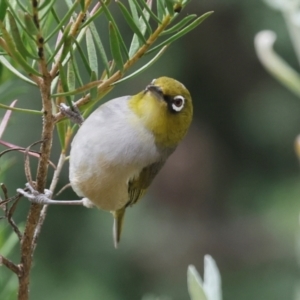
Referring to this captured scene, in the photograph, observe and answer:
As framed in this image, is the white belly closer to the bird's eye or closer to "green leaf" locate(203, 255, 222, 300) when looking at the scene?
→ the bird's eye

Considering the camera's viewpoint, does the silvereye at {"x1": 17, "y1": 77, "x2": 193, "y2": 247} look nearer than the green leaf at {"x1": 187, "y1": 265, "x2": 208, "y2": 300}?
No

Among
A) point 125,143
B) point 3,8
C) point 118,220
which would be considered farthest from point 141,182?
point 3,8

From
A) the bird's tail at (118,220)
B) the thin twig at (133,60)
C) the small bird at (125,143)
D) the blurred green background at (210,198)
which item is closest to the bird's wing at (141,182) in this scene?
the small bird at (125,143)

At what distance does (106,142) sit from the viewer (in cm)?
96

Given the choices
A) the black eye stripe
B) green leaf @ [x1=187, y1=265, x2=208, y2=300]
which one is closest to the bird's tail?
the black eye stripe

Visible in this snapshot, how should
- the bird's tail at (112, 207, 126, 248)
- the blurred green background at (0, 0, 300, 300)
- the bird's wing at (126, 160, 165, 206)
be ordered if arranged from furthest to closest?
the blurred green background at (0, 0, 300, 300) → the bird's tail at (112, 207, 126, 248) → the bird's wing at (126, 160, 165, 206)

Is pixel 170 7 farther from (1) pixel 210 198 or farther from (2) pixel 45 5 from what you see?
(1) pixel 210 198

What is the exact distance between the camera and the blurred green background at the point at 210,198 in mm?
2592

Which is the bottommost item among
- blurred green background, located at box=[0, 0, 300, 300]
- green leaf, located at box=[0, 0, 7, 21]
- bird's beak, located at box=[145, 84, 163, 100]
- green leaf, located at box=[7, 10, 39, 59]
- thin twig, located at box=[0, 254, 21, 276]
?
blurred green background, located at box=[0, 0, 300, 300]

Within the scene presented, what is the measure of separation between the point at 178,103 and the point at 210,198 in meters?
2.62

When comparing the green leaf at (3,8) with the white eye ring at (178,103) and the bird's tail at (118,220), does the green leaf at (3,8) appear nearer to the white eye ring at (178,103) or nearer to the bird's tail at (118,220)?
the white eye ring at (178,103)

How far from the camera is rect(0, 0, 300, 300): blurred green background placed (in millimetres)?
2592

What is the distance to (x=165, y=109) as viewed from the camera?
0.96m

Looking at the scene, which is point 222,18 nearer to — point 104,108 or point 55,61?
point 104,108
